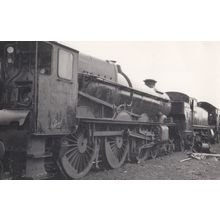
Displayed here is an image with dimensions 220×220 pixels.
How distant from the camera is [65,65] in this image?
745 cm

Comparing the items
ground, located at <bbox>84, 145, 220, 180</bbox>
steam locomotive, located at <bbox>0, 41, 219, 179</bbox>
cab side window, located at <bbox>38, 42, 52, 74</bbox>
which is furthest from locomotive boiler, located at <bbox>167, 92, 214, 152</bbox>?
cab side window, located at <bbox>38, 42, 52, 74</bbox>

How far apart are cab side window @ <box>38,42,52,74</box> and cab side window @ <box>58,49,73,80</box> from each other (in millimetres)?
262

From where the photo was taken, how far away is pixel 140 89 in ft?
A: 39.0

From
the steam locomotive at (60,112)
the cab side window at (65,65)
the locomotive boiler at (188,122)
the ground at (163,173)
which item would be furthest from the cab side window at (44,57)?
the locomotive boiler at (188,122)

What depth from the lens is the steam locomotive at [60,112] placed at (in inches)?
259

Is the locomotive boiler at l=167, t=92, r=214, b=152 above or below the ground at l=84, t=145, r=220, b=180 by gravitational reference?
above

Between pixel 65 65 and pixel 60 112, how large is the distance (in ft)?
3.69

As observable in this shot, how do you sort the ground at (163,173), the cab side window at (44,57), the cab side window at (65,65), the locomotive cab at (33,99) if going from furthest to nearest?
the ground at (163,173), the cab side window at (65,65), the cab side window at (44,57), the locomotive cab at (33,99)

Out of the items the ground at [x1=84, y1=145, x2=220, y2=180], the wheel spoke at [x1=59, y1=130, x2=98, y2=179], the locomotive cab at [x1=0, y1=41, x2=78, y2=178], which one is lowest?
the ground at [x1=84, y1=145, x2=220, y2=180]

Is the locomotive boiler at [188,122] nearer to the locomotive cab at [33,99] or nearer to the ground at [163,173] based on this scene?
the ground at [163,173]

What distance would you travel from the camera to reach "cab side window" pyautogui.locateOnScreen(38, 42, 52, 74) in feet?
23.2

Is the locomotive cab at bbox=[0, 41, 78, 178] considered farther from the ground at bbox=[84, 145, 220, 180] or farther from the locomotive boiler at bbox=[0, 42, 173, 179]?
the ground at bbox=[84, 145, 220, 180]
